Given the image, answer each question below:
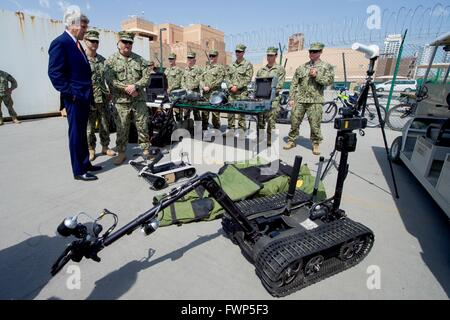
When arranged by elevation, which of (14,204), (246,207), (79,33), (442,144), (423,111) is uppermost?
(79,33)

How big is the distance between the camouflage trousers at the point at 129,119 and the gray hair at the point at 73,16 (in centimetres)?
135

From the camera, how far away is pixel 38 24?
351 inches

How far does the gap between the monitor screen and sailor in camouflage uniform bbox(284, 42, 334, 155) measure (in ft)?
1.97

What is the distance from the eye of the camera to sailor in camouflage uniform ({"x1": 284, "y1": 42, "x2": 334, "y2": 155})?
485 centimetres

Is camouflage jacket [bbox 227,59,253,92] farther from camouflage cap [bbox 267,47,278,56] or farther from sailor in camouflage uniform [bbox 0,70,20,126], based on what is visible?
sailor in camouflage uniform [bbox 0,70,20,126]

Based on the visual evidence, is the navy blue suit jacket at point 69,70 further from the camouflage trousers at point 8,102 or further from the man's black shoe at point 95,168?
the camouflage trousers at point 8,102

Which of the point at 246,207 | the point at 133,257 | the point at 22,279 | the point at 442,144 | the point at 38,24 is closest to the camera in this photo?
the point at 22,279

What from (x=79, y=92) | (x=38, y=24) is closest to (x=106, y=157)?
(x=79, y=92)

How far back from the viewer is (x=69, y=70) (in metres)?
3.45

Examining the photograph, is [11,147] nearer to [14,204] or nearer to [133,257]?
[14,204]

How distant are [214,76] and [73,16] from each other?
3850 millimetres

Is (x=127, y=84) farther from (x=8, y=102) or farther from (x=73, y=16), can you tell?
(x=8, y=102)

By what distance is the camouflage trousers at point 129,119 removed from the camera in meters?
4.36

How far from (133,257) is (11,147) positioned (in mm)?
5321
